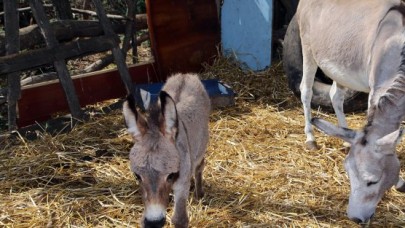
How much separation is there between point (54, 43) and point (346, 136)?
10.9 ft

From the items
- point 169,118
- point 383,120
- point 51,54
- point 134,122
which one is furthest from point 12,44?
point 383,120

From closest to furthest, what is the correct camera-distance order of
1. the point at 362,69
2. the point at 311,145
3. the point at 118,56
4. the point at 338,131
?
the point at 338,131, the point at 362,69, the point at 311,145, the point at 118,56

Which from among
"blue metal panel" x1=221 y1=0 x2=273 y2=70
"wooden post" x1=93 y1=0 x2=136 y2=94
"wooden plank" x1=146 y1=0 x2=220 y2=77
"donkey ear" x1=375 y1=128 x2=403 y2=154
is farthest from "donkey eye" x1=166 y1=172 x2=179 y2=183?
"blue metal panel" x1=221 y1=0 x2=273 y2=70

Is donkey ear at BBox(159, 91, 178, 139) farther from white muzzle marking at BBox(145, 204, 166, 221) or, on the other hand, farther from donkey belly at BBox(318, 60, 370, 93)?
donkey belly at BBox(318, 60, 370, 93)

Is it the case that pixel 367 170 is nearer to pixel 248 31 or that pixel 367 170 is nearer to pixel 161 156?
pixel 161 156

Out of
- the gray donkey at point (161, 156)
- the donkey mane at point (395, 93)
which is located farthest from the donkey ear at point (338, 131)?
the gray donkey at point (161, 156)

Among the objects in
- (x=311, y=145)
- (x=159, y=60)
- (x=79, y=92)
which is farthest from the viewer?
(x=159, y=60)

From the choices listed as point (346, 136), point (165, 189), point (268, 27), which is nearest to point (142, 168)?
point (165, 189)

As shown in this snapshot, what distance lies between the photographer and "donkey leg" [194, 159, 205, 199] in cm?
390

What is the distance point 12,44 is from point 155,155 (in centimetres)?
301

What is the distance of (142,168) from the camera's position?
2789 mm

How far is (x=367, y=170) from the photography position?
3.29m

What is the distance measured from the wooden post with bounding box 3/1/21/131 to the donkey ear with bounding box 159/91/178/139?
110 inches

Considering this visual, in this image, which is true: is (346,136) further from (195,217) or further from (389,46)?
(195,217)
